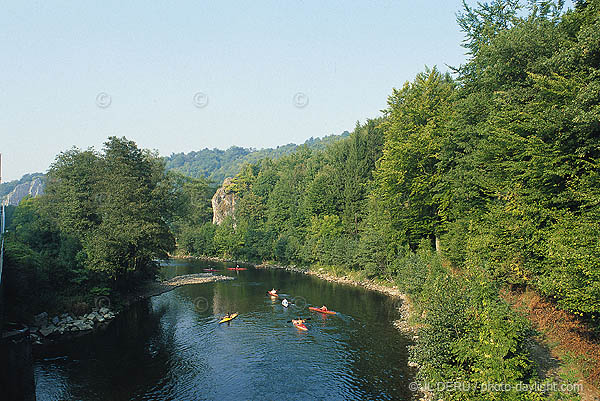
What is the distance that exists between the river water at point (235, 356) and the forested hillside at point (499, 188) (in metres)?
4.38

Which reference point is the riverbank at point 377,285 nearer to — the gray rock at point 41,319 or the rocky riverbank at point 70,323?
the rocky riverbank at point 70,323

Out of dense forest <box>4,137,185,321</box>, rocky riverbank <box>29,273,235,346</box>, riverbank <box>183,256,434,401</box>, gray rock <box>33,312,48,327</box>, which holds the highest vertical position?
dense forest <box>4,137,185,321</box>

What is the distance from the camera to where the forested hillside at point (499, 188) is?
14.0 meters

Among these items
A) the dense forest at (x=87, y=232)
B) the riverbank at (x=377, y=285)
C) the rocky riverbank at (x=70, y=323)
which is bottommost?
the riverbank at (x=377, y=285)

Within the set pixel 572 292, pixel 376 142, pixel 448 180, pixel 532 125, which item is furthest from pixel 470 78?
pixel 376 142

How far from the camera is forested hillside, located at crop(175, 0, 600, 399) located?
551 inches

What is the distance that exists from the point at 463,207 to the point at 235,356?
1913 cm

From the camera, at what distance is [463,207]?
91.7 feet

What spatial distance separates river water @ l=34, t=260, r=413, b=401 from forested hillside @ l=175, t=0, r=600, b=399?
4.38 m

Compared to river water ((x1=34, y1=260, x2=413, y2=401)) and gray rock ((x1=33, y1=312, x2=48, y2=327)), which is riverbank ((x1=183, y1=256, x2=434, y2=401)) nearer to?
river water ((x1=34, y1=260, x2=413, y2=401))

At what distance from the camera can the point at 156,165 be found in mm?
46938

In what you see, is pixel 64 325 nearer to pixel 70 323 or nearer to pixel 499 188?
pixel 70 323

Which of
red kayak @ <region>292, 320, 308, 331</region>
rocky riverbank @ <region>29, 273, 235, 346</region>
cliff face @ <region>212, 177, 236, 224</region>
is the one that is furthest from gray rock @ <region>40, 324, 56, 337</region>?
cliff face @ <region>212, 177, 236, 224</region>

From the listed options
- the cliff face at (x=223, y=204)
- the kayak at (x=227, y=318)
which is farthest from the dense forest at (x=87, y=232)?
the cliff face at (x=223, y=204)
